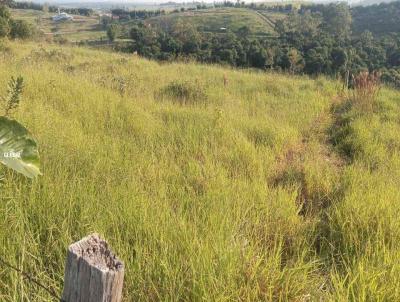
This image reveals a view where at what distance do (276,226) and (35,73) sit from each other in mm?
5191

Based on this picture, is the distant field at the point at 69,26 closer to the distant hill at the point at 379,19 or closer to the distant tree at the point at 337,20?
the distant tree at the point at 337,20

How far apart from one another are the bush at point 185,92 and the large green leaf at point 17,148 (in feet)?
16.9

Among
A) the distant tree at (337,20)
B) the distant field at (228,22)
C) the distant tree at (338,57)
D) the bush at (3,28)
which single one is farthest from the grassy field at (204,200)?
the distant field at (228,22)

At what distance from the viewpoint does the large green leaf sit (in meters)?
1.18

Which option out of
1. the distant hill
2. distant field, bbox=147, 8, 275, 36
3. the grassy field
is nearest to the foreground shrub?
the grassy field

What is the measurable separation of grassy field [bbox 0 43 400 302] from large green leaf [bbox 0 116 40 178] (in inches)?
29.8

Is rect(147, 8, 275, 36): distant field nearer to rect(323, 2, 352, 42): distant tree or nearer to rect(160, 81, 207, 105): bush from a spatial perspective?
rect(323, 2, 352, 42): distant tree

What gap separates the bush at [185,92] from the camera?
6.52m

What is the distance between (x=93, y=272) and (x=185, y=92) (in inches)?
234

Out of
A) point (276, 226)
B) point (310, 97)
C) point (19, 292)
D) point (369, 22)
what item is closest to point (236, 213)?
point (276, 226)

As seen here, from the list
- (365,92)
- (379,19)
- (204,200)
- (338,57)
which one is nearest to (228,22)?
(379,19)

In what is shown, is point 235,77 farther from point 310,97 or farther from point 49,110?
point 49,110

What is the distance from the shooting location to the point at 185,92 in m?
6.85

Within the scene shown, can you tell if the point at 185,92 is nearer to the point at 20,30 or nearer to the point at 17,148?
the point at 17,148
